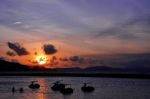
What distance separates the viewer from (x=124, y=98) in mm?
88875

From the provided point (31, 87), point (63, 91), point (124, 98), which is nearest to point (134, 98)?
point (124, 98)

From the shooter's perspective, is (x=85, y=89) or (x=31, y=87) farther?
(x=31, y=87)

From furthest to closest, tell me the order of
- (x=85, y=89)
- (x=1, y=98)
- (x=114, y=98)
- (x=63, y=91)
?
(x=85, y=89) → (x=63, y=91) → (x=114, y=98) → (x=1, y=98)

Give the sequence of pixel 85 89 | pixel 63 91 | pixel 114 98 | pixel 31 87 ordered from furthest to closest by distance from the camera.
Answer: pixel 31 87 → pixel 85 89 → pixel 63 91 → pixel 114 98

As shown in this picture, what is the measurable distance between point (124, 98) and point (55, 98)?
16669 millimetres

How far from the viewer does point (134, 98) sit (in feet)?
291

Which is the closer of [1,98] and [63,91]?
[1,98]

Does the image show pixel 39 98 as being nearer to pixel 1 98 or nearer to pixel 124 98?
pixel 1 98

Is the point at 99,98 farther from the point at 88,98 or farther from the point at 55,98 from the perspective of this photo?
the point at 55,98

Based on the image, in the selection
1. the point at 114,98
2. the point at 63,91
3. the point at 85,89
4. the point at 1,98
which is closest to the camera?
the point at 1,98

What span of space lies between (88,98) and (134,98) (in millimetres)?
11265

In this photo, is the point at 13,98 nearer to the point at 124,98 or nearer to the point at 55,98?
the point at 55,98

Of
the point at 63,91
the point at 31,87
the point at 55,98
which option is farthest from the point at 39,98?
the point at 31,87

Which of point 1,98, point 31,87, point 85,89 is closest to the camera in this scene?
point 1,98
